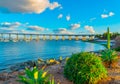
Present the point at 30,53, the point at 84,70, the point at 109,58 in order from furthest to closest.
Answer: the point at 30,53
the point at 109,58
the point at 84,70

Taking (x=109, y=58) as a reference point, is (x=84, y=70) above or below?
below

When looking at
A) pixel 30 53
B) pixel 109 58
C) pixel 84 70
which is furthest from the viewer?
pixel 30 53

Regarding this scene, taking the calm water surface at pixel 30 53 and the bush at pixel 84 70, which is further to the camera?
the calm water surface at pixel 30 53

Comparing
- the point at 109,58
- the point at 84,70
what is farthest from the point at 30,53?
the point at 84,70

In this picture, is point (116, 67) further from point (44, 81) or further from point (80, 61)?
point (44, 81)

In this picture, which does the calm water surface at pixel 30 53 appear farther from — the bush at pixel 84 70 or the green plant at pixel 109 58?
the bush at pixel 84 70

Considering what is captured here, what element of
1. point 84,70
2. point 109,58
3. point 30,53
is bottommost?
point 30,53

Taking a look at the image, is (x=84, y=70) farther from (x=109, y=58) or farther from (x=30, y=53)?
(x=30, y=53)

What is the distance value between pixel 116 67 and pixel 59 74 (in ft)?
12.5

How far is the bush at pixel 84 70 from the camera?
1189 centimetres

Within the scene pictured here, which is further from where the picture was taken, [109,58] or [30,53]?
[30,53]

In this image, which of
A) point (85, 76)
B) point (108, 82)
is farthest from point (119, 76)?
point (85, 76)

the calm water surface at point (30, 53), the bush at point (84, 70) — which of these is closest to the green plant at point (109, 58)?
the bush at point (84, 70)

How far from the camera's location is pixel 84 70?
39.1 feet
